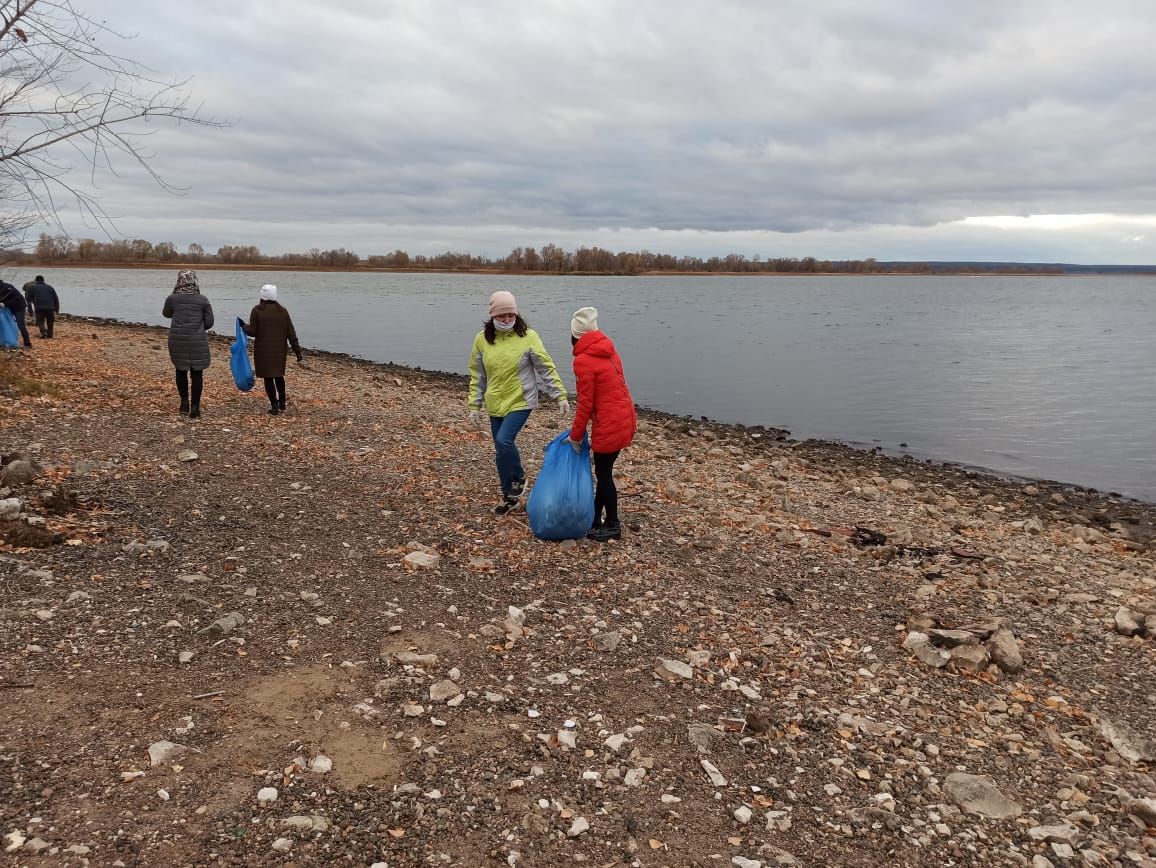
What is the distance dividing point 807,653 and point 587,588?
179 centimetres

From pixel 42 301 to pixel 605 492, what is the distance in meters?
21.4

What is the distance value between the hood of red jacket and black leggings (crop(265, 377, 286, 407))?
7.61m

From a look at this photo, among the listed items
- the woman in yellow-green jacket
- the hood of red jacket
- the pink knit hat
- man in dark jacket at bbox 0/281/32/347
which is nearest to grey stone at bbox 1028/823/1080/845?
the hood of red jacket

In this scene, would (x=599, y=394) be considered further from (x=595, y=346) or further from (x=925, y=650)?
(x=925, y=650)

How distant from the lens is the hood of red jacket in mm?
6727

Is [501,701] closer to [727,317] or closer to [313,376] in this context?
[313,376]

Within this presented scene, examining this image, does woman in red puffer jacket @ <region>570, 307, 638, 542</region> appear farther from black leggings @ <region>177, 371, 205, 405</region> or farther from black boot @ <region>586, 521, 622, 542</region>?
black leggings @ <region>177, 371, 205, 405</region>

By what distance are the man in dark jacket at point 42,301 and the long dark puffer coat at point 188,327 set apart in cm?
1366

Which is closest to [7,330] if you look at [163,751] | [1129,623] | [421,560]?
[421,560]

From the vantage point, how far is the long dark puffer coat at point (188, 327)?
1086cm

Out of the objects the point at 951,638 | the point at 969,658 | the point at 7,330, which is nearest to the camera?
the point at 969,658

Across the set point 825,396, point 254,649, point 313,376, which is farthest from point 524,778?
point 825,396

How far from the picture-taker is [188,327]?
1095cm

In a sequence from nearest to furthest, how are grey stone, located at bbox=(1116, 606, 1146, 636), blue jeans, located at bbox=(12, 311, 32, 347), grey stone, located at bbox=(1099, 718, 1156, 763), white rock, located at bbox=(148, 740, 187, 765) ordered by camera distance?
white rock, located at bbox=(148, 740, 187, 765), grey stone, located at bbox=(1099, 718, 1156, 763), grey stone, located at bbox=(1116, 606, 1146, 636), blue jeans, located at bbox=(12, 311, 32, 347)
